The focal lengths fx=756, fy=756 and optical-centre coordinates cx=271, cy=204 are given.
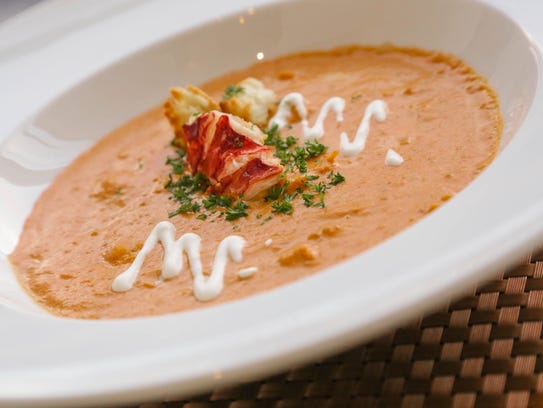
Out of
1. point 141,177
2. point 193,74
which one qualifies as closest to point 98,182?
point 141,177

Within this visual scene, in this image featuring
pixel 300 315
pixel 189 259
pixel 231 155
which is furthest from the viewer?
pixel 231 155

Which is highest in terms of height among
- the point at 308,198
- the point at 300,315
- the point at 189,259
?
the point at 300,315

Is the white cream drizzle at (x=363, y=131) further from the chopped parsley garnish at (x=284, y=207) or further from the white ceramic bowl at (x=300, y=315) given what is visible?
the white ceramic bowl at (x=300, y=315)

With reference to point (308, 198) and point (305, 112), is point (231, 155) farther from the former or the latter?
point (305, 112)

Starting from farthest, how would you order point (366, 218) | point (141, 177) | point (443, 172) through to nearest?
point (141, 177) < point (443, 172) < point (366, 218)

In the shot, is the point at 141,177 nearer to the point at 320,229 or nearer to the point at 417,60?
the point at 320,229

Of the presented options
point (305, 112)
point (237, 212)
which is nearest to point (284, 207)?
point (237, 212)

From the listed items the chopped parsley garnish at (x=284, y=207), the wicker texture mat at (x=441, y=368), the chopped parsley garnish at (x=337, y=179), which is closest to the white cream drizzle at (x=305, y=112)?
the chopped parsley garnish at (x=337, y=179)
